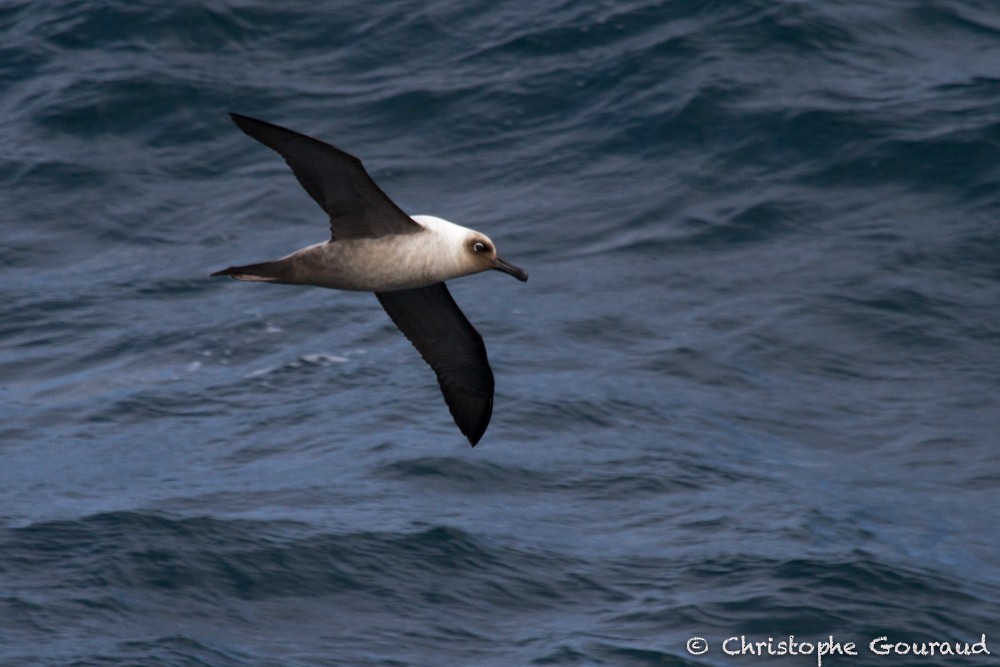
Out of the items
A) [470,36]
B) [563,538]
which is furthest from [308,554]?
[470,36]

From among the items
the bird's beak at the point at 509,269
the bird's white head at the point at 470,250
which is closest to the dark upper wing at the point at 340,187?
the bird's white head at the point at 470,250

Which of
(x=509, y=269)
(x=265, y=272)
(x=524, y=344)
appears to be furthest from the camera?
(x=524, y=344)

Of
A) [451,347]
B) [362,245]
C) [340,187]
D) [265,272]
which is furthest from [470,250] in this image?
[451,347]

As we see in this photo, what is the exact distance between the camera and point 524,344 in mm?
18766

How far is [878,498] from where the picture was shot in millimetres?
16281

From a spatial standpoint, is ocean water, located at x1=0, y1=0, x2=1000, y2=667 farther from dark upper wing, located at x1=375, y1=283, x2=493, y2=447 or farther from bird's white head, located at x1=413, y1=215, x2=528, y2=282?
bird's white head, located at x1=413, y1=215, x2=528, y2=282

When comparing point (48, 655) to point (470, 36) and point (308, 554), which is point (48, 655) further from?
point (470, 36)

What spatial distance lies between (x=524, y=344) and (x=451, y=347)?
547 cm

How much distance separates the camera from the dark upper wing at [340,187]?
417 inches

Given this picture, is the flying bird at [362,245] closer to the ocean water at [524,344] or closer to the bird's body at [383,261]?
the bird's body at [383,261]

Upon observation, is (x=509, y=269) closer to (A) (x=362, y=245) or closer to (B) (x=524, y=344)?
(A) (x=362, y=245)

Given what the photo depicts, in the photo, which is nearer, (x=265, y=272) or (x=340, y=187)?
(x=340, y=187)

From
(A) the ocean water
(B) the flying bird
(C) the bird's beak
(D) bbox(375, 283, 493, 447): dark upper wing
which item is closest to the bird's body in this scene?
(B) the flying bird

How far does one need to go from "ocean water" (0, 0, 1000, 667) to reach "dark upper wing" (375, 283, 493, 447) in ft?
6.66
